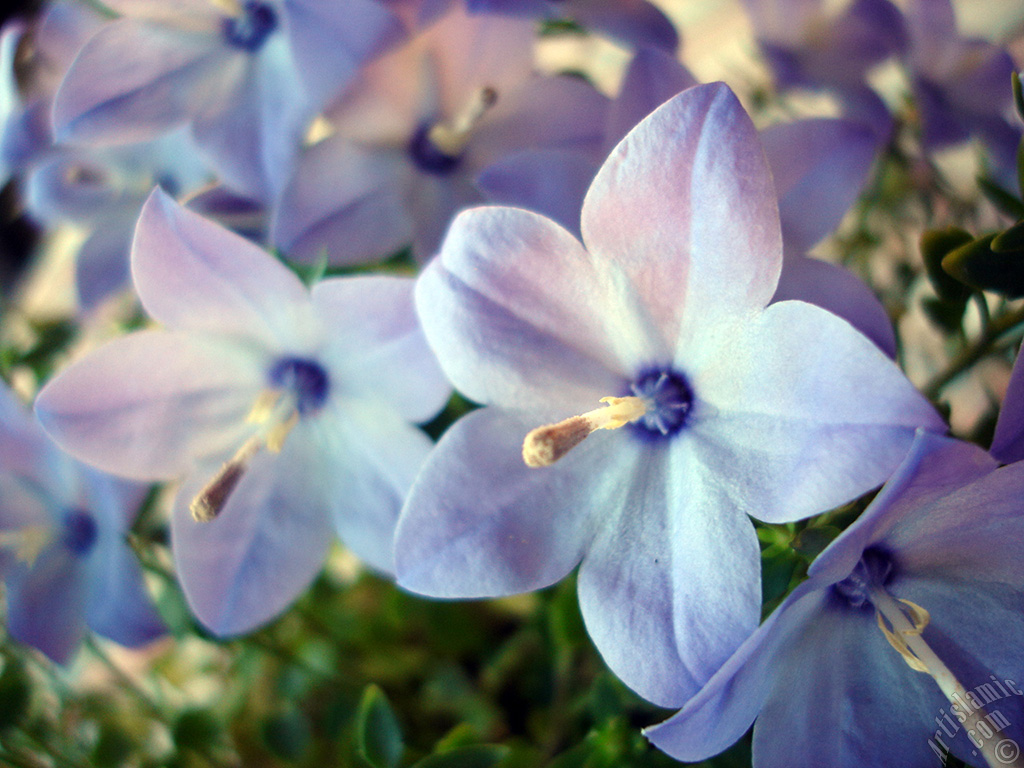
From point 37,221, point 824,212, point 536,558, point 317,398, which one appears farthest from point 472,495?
point 37,221

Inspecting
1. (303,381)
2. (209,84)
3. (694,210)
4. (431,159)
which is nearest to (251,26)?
(209,84)

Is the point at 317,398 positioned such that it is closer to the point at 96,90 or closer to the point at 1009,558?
the point at 96,90

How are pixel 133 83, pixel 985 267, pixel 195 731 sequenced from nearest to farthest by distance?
pixel 985 267 < pixel 133 83 < pixel 195 731

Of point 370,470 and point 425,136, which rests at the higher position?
point 425,136

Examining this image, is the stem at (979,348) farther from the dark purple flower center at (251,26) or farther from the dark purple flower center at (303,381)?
the dark purple flower center at (251,26)

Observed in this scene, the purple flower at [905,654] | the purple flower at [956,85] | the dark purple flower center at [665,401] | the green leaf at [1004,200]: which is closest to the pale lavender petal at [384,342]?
the dark purple flower center at [665,401]

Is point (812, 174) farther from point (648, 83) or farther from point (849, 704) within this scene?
point (849, 704)
